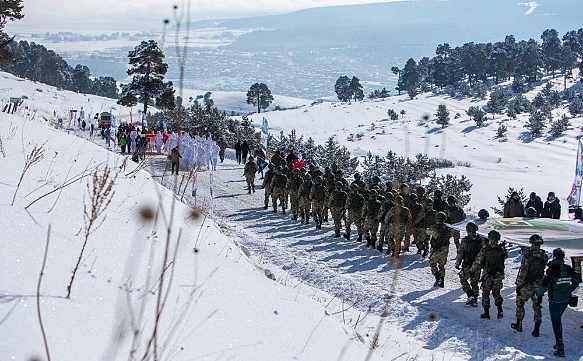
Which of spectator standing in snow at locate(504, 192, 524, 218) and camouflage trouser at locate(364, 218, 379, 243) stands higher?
spectator standing in snow at locate(504, 192, 524, 218)

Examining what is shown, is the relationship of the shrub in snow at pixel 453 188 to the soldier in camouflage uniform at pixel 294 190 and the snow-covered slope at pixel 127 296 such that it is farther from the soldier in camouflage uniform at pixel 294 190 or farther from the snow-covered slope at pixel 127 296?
the snow-covered slope at pixel 127 296

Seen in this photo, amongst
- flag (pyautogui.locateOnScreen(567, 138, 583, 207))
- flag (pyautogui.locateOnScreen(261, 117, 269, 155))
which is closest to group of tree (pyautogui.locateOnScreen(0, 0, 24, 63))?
flag (pyautogui.locateOnScreen(261, 117, 269, 155))

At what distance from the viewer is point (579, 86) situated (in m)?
91.8

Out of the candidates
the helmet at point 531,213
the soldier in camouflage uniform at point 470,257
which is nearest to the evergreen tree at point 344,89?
the helmet at point 531,213

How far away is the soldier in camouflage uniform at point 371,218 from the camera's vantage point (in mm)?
15516

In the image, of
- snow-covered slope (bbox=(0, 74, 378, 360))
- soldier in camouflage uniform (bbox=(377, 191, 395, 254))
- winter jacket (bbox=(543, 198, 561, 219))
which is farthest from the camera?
winter jacket (bbox=(543, 198, 561, 219))

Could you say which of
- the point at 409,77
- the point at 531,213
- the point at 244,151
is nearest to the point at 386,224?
the point at 531,213

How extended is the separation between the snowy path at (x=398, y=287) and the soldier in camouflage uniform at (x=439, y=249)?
282mm

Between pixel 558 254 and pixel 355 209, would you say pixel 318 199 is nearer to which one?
pixel 355 209

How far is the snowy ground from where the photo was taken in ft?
12.8

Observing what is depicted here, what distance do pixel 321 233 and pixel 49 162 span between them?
10097 mm

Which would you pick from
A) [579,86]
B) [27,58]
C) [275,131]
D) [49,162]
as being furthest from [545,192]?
[27,58]

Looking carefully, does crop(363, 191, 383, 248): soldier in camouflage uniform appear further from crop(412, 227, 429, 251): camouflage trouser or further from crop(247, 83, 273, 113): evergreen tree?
crop(247, 83, 273, 113): evergreen tree

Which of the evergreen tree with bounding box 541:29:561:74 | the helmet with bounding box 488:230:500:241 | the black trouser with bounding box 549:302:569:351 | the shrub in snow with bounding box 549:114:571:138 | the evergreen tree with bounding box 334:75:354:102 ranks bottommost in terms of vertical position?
the black trouser with bounding box 549:302:569:351
